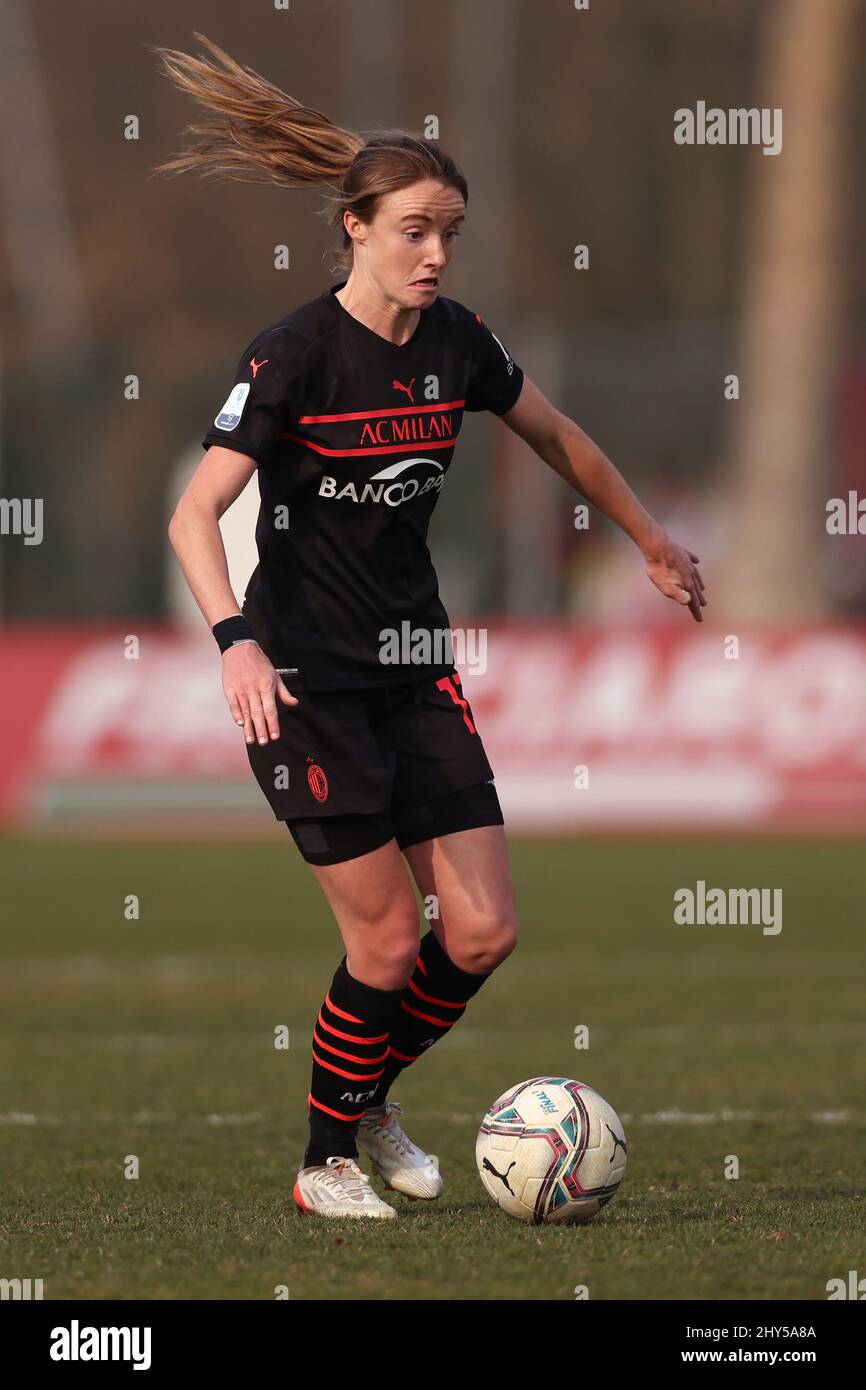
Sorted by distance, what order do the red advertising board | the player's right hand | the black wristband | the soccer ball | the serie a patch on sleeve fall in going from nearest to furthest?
the player's right hand → the black wristband → the serie a patch on sleeve → the soccer ball → the red advertising board

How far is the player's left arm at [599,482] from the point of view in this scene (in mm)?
5648

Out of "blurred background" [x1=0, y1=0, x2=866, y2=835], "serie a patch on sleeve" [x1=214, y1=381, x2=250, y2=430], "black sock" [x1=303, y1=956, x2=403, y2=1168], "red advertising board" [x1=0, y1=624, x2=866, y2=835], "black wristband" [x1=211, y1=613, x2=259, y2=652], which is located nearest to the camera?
"black wristband" [x1=211, y1=613, x2=259, y2=652]

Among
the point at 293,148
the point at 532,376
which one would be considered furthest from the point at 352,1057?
the point at 532,376

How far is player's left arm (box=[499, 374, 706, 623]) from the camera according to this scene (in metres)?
5.65

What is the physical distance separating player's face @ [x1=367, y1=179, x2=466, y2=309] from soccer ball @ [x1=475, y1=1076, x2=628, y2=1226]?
188 cm

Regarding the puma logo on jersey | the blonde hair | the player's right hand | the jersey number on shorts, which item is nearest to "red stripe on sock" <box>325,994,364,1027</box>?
the jersey number on shorts

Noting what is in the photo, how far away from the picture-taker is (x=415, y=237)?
16.6 ft

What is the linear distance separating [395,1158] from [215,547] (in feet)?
5.32

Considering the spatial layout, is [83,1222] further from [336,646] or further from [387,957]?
[336,646]

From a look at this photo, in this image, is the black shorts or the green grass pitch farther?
the black shorts

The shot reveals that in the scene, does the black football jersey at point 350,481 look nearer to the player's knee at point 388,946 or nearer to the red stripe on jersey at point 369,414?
the red stripe on jersey at point 369,414

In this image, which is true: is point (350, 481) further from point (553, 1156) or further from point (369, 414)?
point (553, 1156)

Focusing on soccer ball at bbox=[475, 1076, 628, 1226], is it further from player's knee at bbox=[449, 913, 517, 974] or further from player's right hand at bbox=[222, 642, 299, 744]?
player's right hand at bbox=[222, 642, 299, 744]

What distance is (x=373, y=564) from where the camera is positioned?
5.27 meters
